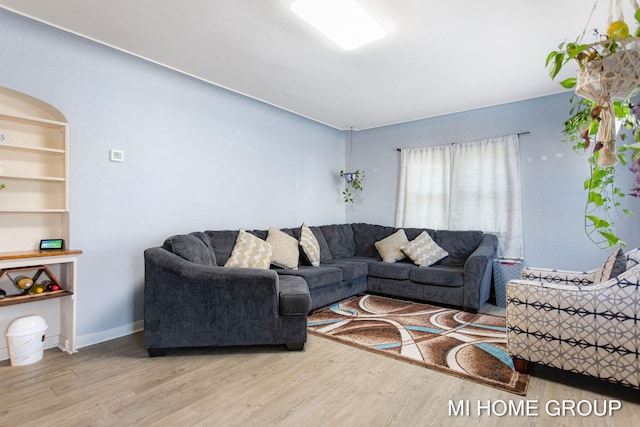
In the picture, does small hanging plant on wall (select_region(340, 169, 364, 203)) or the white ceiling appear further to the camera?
small hanging plant on wall (select_region(340, 169, 364, 203))

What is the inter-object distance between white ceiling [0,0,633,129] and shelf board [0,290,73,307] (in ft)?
6.62

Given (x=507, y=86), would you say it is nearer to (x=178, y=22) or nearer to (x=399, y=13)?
(x=399, y=13)

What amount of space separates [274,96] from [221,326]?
2.70 metres

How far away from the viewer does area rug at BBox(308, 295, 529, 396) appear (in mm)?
2285

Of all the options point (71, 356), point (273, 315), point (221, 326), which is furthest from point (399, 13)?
point (71, 356)

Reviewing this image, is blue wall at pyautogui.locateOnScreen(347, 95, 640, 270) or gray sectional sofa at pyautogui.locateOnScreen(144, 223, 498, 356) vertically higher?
blue wall at pyautogui.locateOnScreen(347, 95, 640, 270)

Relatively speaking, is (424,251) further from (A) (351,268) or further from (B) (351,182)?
(B) (351,182)

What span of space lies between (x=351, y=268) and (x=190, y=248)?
1952 mm

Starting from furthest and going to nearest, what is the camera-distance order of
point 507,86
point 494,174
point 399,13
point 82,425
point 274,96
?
1. point 494,174
2. point 274,96
3. point 507,86
4. point 399,13
5. point 82,425

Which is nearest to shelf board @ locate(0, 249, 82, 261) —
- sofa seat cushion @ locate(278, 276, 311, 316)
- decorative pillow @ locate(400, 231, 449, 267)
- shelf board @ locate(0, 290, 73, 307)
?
shelf board @ locate(0, 290, 73, 307)

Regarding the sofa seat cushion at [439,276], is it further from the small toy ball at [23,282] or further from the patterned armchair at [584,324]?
the small toy ball at [23,282]

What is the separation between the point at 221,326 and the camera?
99.4 inches

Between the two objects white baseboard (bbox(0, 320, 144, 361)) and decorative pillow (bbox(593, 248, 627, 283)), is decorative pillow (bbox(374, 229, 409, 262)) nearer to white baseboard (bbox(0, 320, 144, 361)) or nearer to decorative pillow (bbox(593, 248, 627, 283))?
decorative pillow (bbox(593, 248, 627, 283))

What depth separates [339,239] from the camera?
16.1 ft
